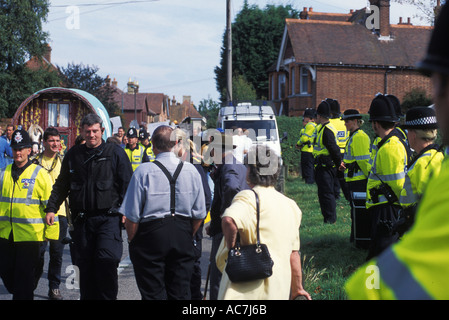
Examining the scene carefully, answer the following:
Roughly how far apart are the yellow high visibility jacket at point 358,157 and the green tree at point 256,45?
48.1m

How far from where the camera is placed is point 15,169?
654 centimetres

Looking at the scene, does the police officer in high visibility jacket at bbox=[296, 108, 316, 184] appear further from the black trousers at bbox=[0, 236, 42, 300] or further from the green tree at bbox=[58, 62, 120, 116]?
the green tree at bbox=[58, 62, 120, 116]

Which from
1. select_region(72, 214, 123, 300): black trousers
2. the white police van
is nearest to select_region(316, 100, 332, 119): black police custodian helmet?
select_region(72, 214, 123, 300): black trousers

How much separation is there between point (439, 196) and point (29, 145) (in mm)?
6075

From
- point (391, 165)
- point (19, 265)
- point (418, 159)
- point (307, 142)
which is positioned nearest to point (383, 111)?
point (391, 165)

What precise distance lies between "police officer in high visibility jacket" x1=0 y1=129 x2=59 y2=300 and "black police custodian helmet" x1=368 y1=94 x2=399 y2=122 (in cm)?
358

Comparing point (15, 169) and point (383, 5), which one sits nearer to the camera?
point (15, 169)

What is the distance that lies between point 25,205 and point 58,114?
2291cm

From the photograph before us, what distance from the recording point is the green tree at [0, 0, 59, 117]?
1940 inches

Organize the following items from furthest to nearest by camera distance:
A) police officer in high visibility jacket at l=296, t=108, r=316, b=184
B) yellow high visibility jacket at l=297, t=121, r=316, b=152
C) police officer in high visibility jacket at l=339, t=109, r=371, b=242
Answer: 1. police officer in high visibility jacket at l=296, t=108, r=316, b=184
2. yellow high visibility jacket at l=297, t=121, r=316, b=152
3. police officer in high visibility jacket at l=339, t=109, r=371, b=242

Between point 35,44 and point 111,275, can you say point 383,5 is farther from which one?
point 111,275

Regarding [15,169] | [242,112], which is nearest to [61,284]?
[15,169]

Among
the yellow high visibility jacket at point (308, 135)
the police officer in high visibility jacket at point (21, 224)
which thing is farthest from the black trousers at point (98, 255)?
the yellow high visibility jacket at point (308, 135)

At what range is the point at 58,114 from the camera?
93.4ft
